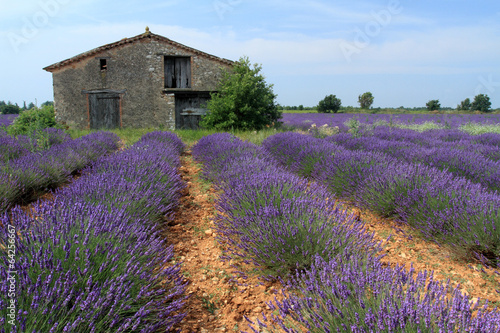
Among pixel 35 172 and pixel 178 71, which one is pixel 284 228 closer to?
pixel 35 172

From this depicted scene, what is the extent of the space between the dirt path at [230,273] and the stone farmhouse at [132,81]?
35.5 feet

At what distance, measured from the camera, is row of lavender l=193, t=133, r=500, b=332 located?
1.34 meters

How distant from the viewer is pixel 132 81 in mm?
13586

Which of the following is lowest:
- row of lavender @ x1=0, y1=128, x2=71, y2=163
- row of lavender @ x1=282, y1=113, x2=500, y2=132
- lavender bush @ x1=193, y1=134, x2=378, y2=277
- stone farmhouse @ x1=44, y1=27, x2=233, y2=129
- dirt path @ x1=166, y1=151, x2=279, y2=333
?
dirt path @ x1=166, y1=151, x2=279, y2=333

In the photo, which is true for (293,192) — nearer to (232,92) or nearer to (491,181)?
(491,181)

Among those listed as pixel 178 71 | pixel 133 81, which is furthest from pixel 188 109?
pixel 133 81

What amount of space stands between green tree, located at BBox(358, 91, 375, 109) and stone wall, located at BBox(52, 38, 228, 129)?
28211mm

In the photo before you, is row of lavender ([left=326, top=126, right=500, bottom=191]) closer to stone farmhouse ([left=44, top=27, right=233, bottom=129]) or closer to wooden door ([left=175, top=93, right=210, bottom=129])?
wooden door ([left=175, top=93, right=210, bottom=129])

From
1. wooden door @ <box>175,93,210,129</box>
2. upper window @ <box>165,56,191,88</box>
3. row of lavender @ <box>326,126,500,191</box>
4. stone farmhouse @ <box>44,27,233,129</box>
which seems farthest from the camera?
wooden door @ <box>175,93,210,129</box>

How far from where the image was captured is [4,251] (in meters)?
1.71

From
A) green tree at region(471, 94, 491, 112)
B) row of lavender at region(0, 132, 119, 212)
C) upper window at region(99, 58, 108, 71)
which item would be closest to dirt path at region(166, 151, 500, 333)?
row of lavender at region(0, 132, 119, 212)

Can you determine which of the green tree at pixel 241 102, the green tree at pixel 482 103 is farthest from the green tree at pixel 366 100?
the green tree at pixel 241 102

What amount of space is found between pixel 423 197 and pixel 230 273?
2119mm

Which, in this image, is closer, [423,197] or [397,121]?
[423,197]
